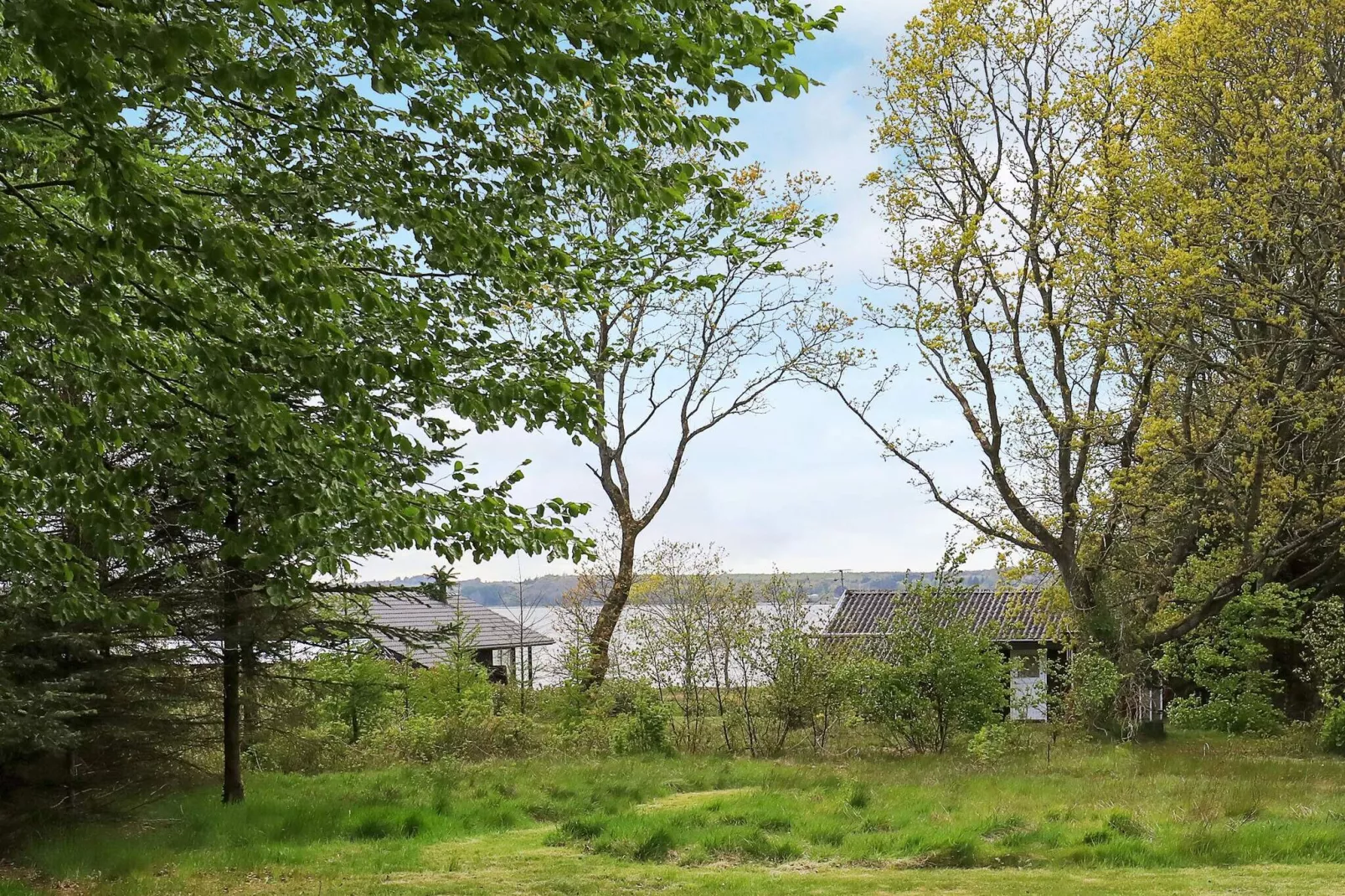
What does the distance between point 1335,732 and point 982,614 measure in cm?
2321

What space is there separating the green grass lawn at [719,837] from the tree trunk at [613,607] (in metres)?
7.92

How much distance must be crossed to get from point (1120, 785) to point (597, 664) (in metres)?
11.2

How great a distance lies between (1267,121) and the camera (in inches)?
570

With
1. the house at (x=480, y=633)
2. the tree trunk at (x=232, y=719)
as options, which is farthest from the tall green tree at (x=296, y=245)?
the house at (x=480, y=633)

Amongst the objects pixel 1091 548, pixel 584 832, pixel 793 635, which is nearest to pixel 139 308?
pixel 584 832

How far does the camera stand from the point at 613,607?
23922mm

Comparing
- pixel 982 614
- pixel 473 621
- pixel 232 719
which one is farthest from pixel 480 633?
pixel 982 614

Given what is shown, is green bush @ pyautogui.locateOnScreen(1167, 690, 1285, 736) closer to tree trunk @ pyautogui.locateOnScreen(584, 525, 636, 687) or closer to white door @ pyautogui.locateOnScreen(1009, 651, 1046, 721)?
white door @ pyautogui.locateOnScreen(1009, 651, 1046, 721)

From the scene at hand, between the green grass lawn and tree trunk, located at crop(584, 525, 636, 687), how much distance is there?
312 inches

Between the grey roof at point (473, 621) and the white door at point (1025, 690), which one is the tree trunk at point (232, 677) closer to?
the white door at point (1025, 690)

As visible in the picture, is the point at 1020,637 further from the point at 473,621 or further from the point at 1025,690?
the point at 473,621

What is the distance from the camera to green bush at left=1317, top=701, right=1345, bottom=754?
55.3 feet

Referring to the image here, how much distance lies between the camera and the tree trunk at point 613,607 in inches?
846

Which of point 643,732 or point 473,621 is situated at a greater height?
point 473,621
